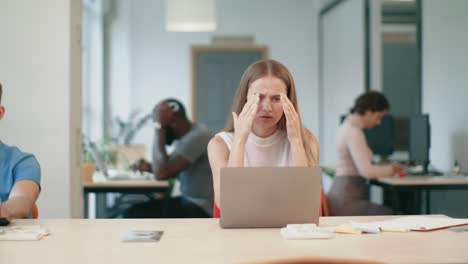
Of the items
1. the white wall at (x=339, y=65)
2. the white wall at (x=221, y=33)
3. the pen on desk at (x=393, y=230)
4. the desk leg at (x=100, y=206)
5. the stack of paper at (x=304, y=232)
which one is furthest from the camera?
the white wall at (x=221, y=33)

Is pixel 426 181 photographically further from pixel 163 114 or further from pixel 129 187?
pixel 129 187

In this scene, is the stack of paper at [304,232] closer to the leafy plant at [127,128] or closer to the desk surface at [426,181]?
the desk surface at [426,181]

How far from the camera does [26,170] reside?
2.64 m

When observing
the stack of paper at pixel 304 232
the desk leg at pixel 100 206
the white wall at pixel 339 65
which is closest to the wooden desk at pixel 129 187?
the desk leg at pixel 100 206

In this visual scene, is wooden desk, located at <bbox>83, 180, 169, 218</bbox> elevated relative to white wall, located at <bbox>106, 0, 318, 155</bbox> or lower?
lower

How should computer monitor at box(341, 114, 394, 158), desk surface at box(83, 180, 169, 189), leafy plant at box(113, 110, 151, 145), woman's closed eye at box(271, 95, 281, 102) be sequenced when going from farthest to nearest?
leafy plant at box(113, 110, 151, 145) → computer monitor at box(341, 114, 394, 158) → desk surface at box(83, 180, 169, 189) → woman's closed eye at box(271, 95, 281, 102)

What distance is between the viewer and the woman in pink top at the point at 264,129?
260 centimetres

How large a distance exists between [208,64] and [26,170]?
22.5 feet

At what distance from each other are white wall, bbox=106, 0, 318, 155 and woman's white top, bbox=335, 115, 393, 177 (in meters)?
4.34

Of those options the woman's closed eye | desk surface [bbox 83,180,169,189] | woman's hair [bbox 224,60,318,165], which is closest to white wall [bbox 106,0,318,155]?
desk surface [bbox 83,180,169,189]

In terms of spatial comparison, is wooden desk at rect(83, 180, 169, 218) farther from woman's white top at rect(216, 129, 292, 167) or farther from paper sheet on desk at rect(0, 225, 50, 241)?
paper sheet on desk at rect(0, 225, 50, 241)

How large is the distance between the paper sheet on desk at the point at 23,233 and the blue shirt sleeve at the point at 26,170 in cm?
51

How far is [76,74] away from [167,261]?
2.25 m

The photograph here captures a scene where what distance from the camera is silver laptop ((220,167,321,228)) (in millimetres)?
2055
